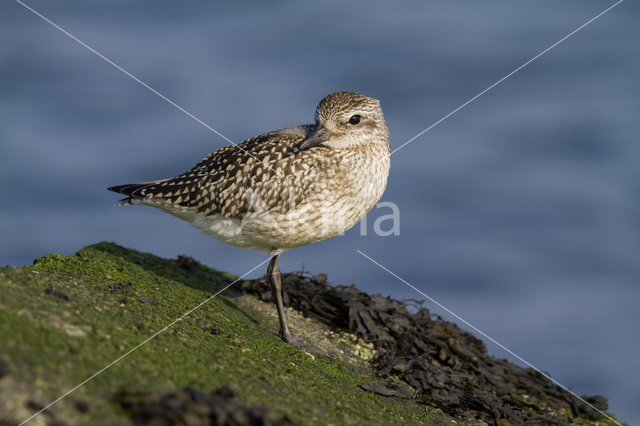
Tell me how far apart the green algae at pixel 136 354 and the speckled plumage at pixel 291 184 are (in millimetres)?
1201

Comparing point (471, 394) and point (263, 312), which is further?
point (263, 312)

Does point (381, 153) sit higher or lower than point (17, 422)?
higher

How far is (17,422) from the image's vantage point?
8.95ft

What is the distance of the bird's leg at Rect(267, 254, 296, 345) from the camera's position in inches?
274

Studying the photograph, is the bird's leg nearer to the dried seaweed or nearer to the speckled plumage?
the speckled plumage

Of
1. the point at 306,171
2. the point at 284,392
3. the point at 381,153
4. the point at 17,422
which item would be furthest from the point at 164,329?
the point at 381,153

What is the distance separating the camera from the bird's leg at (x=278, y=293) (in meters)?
6.95

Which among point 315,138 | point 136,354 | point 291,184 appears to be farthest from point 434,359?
point 136,354

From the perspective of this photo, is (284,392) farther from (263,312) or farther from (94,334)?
(263,312)

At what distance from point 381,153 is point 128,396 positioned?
527 cm

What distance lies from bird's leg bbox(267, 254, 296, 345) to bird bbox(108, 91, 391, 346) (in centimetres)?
1

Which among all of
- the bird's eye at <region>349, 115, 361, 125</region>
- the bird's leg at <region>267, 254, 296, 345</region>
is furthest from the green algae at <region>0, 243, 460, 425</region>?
the bird's eye at <region>349, 115, 361, 125</region>

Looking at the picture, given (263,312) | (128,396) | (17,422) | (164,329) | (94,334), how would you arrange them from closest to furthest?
(17,422)
(128,396)
(94,334)
(164,329)
(263,312)

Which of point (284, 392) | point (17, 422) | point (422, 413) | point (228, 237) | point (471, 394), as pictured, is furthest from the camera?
point (228, 237)
